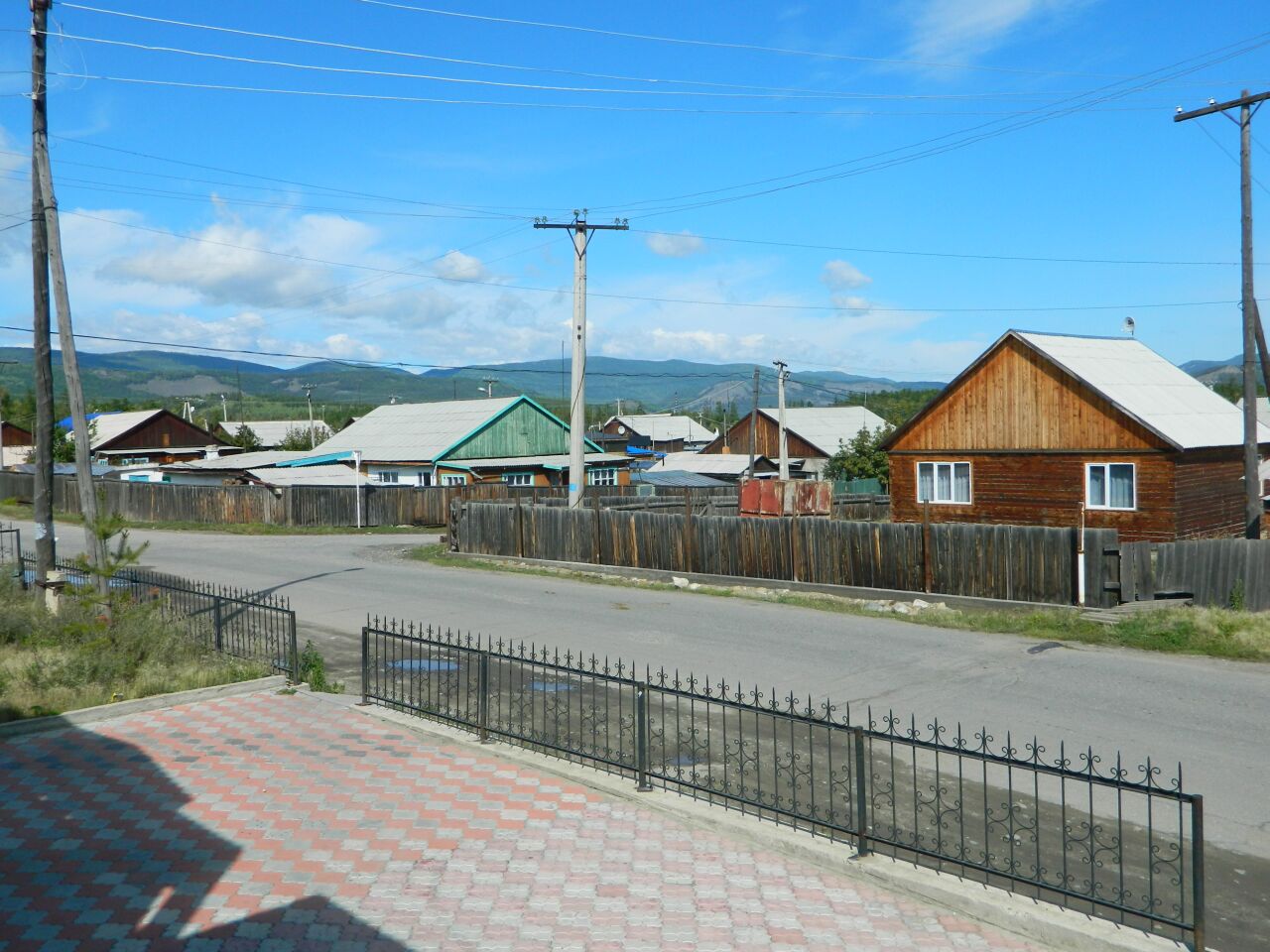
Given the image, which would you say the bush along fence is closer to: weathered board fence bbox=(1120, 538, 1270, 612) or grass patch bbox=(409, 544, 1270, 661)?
grass patch bbox=(409, 544, 1270, 661)

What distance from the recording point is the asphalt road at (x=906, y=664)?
32.6 feet

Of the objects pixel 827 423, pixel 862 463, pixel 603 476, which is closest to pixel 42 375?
pixel 603 476

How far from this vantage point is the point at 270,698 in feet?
37.3

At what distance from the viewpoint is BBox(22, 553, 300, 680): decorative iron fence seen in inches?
503

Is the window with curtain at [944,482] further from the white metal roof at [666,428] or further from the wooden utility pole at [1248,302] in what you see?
the white metal roof at [666,428]

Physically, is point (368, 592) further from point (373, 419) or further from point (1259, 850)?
point (373, 419)

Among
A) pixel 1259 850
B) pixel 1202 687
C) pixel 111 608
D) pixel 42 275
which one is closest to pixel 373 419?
pixel 42 275

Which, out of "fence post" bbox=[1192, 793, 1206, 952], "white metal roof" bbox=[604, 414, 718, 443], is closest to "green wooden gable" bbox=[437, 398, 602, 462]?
"fence post" bbox=[1192, 793, 1206, 952]

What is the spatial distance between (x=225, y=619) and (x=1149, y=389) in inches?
965

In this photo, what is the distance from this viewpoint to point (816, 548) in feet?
71.6

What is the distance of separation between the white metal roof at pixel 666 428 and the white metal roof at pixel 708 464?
4618cm

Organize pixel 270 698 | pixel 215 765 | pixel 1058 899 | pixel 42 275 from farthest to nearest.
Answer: pixel 42 275, pixel 270 698, pixel 215 765, pixel 1058 899

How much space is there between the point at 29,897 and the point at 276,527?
34.1 m

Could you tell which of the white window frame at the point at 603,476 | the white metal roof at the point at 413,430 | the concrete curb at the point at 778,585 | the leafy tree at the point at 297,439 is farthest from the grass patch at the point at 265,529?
the leafy tree at the point at 297,439
